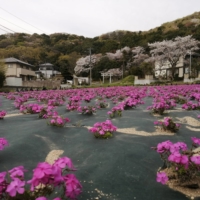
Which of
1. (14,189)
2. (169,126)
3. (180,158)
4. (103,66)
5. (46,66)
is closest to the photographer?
(14,189)

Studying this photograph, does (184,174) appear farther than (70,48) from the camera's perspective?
No

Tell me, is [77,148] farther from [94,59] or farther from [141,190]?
[94,59]

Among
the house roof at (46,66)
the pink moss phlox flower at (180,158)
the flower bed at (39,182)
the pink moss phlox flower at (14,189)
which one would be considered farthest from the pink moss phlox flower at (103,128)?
the house roof at (46,66)

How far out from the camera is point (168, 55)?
39688 mm

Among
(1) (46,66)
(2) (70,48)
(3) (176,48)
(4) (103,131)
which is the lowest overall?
(4) (103,131)

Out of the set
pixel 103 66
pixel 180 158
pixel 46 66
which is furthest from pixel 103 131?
pixel 46 66

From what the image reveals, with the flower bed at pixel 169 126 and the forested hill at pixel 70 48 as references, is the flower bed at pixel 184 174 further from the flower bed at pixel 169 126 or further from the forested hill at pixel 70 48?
the forested hill at pixel 70 48

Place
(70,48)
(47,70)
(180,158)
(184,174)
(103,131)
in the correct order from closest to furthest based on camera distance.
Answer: (180,158) < (184,174) < (103,131) < (47,70) < (70,48)

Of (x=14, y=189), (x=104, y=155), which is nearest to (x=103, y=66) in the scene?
(x=104, y=155)

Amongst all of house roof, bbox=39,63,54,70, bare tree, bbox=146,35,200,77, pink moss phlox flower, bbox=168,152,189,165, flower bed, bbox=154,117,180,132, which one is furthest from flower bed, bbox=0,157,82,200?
house roof, bbox=39,63,54,70

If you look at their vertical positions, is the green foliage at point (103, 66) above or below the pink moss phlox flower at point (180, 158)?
above

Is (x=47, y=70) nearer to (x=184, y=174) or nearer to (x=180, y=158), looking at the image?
(x=184, y=174)

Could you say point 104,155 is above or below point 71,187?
below

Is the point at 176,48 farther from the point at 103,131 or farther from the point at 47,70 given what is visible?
the point at 103,131
